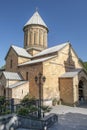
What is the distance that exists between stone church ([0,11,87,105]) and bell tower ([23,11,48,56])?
0.64 metres

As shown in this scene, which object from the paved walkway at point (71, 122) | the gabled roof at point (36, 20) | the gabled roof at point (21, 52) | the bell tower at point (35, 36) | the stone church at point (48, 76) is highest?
the gabled roof at point (36, 20)

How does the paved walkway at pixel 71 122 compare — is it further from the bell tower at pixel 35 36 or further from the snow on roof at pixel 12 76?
the bell tower at pixel 35 36

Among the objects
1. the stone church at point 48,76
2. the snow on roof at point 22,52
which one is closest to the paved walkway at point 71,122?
the stone church at point 48,76

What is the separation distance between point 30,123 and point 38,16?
1101 inches

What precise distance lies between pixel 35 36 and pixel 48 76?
1111cm

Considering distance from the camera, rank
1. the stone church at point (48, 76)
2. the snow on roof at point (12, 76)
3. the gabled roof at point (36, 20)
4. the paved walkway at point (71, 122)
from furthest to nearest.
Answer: the gabled roof at point (36, 20)
the snow on roof at point (12, 76)
the stone church at point (48, 76)
the paved walkway at point (71, 122)

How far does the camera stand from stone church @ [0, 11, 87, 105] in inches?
866

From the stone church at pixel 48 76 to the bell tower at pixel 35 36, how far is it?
2.10ft

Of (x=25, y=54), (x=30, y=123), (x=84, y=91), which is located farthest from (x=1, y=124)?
(x=25, y=54)

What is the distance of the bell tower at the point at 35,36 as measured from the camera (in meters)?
30.8

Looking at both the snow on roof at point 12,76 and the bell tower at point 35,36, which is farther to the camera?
the bell tower at point 35,36

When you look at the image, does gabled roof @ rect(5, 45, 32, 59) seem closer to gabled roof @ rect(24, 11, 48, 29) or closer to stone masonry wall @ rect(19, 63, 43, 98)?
stone masonry wall @ rect(19, 63, 43, 98)

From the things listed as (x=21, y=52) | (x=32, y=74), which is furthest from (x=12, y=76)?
(x=21, y=52)

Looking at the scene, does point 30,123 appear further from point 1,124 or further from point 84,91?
point 84,91
